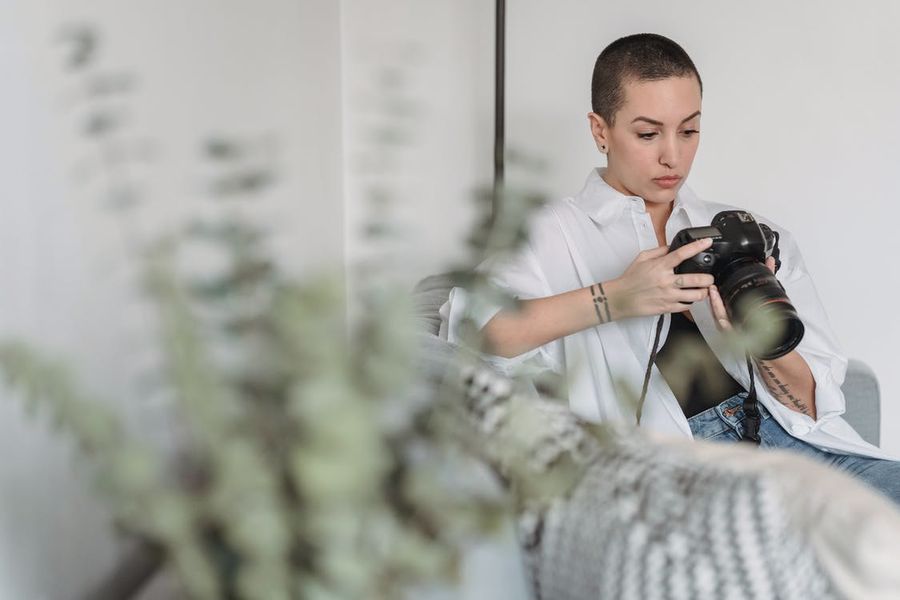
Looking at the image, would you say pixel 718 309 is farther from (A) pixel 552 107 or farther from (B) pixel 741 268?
(A) pixel 552 107

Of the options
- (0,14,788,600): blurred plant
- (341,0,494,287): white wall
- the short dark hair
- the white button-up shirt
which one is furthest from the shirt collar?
(0,14,788,600): blurred plant

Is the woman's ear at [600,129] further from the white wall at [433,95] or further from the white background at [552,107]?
the white wall at [433,95]

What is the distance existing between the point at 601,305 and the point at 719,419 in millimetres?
289

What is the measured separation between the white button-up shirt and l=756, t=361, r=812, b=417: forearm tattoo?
12mm

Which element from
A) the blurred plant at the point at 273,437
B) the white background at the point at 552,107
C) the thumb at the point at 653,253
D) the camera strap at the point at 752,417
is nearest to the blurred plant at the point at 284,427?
the blurred plant at the point at 273,437

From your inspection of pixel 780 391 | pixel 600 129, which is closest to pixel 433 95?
pixel 600 129

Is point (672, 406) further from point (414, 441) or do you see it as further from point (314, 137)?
point (414, 441)

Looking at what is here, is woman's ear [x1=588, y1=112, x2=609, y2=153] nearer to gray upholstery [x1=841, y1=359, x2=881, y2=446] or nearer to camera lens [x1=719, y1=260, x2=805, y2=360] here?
camera lens [x1=719, y1=260, x2=805, y2=360]

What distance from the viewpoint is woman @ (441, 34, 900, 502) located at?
1444 mm

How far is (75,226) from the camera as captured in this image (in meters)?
0.85

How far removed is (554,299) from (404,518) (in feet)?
3.31

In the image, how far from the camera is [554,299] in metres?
1.38

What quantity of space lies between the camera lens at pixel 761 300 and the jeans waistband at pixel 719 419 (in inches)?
7.4

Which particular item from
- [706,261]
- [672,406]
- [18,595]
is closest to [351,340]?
[18,595]
